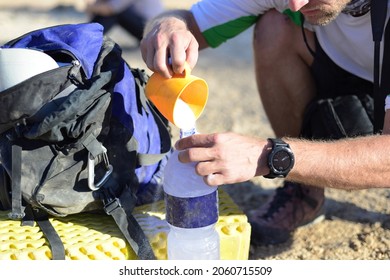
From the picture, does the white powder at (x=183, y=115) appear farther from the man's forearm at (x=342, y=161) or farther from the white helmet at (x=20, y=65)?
the white helmet at (x=20, y=65)

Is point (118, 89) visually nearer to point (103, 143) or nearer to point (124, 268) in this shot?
point (103, 143)

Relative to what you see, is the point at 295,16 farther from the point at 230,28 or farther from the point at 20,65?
the point at 20,65

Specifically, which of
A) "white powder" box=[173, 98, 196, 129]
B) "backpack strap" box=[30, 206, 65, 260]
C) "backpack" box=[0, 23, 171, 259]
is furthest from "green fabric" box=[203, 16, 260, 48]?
"backpack strap" box=[30, 206, 65, 260]

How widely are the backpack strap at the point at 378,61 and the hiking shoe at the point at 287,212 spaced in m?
0.53

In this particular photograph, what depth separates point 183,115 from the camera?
217 centimetres

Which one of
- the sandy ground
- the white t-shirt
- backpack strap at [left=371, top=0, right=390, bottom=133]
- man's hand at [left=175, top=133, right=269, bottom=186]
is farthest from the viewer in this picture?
the sandy ground

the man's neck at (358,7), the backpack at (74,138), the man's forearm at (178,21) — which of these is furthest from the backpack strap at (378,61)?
the backpack at (74,138)

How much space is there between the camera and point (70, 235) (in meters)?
2.21

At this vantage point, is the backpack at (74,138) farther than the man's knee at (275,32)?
No

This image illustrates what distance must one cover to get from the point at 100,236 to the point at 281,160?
660mm

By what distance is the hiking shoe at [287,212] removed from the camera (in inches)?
114

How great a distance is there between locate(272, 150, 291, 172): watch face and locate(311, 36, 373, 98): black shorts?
87cm

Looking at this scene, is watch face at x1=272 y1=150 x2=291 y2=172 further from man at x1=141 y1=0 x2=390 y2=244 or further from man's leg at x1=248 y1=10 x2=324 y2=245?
man's leg at x1=248 y1=10 x2=324 y2=245

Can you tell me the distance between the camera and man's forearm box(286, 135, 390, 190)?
213 cm
